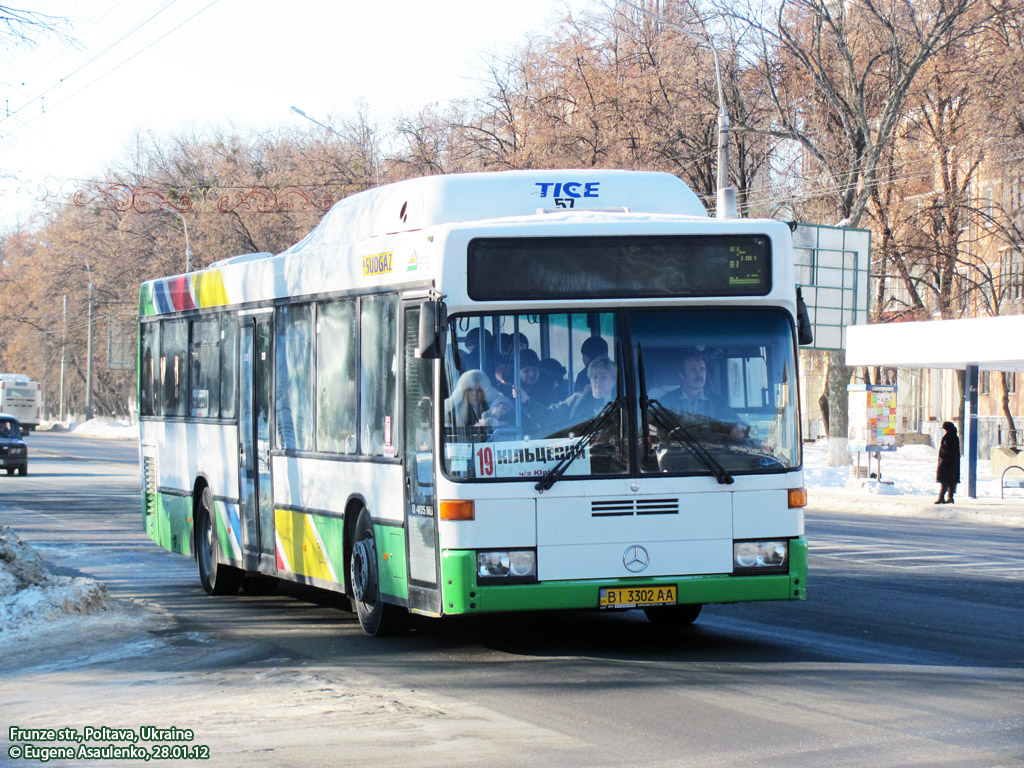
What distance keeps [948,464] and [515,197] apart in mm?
18861

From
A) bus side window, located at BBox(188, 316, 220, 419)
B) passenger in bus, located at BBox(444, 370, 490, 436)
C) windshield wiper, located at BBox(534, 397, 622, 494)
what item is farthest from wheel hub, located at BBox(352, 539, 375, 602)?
bus side window, located at BBox(188, 316, 220, 419)

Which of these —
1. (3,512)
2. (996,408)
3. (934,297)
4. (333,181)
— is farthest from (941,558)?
(996,408)

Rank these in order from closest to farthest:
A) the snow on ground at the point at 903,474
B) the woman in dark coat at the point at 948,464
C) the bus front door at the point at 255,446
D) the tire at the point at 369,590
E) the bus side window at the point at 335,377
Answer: the tire at the point at 369,590
the bus side window at the point at 335,377
the bus front door at the point at 255,446
the woman in dark coat at the point at 948,464
the snow on ground at the point at 903,474

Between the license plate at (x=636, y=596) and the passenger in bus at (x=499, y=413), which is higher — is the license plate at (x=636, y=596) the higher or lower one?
the lower one

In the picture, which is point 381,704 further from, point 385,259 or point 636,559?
point 385,259

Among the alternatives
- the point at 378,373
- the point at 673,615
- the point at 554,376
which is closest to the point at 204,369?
the point at 378,373

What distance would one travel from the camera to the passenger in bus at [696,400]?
9.10 metres

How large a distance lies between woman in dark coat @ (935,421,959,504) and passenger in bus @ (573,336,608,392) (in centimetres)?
1895

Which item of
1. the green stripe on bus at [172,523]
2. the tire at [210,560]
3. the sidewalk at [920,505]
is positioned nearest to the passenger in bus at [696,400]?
the tire at [210,560]

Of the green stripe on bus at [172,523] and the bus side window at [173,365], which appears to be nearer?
the green stripe on bus at [172,523]

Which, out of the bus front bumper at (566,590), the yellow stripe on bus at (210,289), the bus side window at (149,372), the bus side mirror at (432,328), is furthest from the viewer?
the bus side window at (149,372)

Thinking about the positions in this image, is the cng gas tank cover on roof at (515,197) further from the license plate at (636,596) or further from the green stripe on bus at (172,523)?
the green stripe on bus at (172,523)

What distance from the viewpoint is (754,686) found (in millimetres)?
8211

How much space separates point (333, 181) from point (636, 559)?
41974 mm
